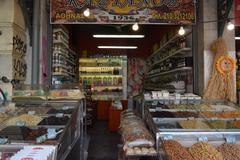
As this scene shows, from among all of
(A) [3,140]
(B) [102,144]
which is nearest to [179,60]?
(B) [102,144]

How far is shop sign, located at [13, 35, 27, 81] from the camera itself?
5514 millimetres

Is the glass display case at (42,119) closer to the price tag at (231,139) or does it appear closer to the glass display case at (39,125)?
the glass display case at (39,125)

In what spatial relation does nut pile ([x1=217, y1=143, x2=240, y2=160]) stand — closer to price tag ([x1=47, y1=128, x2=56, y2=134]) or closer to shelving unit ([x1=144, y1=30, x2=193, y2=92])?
price tag ([x1=47, y1=128, x2=56, y2=134])

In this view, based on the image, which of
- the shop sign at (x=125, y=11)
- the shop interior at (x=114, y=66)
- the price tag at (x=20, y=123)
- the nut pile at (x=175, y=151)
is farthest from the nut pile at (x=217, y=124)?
the shop interior at (x=114, y=66)

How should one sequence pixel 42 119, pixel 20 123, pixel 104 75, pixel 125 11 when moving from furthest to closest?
pixel 104 75 → pixel 125 11 → pixel 42 119 → pixel 20 123

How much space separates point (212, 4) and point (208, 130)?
11.1 ft

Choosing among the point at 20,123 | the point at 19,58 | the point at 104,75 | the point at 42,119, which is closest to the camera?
the point at 20,123

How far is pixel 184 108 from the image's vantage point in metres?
5.05

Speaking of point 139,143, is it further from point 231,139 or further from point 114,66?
point 114,66

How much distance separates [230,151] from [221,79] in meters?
2.98

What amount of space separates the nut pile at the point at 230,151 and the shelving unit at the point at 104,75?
9.84m

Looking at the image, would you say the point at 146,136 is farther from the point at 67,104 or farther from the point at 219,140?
the point at 67,104

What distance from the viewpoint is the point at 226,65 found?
603 centimetres

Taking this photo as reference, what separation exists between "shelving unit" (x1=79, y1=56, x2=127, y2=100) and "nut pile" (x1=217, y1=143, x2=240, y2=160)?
9836 millimetres
